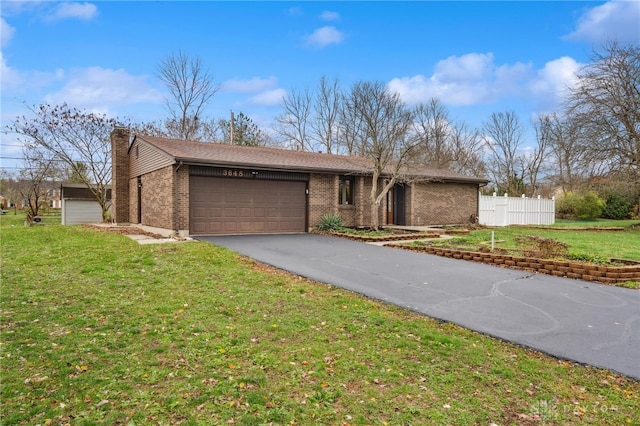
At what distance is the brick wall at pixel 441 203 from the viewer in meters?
18.8

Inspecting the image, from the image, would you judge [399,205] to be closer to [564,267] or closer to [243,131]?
[564,267]

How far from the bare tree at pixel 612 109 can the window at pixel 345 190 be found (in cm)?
1198

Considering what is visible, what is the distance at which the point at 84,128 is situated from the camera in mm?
24547

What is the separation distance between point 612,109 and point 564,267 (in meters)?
15.7

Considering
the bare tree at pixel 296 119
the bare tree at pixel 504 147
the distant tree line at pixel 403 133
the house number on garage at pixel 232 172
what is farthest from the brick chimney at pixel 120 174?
the bare tree at pixel 504 147

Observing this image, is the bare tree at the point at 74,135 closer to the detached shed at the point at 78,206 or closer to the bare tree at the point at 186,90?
the detached shed at the point at 78,206

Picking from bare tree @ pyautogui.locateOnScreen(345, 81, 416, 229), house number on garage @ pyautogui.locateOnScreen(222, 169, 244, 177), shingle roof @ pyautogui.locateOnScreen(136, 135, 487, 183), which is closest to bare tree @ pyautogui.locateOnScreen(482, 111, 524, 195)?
shingle roof @ pyautogui.locateOnScreen(136, 135, 487, 183)

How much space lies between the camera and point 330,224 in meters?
15.2

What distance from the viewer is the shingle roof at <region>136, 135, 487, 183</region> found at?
13.3 m

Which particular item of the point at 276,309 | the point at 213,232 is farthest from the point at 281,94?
the point at 276,309

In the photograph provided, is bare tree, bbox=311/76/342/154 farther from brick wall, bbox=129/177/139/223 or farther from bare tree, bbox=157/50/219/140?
brick wall, bbox=129/177/139/223

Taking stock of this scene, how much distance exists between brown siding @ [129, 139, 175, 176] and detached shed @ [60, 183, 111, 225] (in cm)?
924

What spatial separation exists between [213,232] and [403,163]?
7607mm

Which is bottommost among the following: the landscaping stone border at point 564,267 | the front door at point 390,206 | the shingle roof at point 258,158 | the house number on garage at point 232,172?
the landscaping stone border at point 564,267
